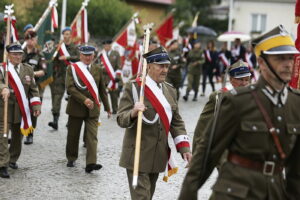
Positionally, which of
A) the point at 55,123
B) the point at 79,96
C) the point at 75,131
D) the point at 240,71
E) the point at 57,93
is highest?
the point at 240,71

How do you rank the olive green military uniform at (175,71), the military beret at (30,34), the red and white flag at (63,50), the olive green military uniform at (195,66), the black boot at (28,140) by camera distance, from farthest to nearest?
the olive green military uniform at (195,66) < the olive green military uniform at (175,71) < the red and white flag at (63,50) < the military beret at (30,34) < the black boot at (28,140)

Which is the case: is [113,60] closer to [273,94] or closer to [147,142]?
[147,142]

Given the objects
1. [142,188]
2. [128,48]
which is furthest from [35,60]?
[128,48]

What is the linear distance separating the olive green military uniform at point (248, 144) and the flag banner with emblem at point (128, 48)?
1294cm

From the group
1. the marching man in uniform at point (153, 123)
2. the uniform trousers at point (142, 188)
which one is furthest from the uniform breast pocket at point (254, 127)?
the marching man in uniform at point (153, 123)

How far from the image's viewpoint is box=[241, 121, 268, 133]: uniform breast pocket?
4207mm

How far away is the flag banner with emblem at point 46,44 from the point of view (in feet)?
44.3

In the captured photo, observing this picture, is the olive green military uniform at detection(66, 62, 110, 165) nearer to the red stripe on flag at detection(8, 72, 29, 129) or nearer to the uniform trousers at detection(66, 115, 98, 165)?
the uniform trousers at detection(66, 115, 98, 165)

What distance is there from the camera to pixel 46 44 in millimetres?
13977

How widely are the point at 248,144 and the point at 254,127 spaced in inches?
4.5

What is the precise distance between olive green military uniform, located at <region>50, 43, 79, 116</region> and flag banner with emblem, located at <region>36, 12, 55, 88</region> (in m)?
0.23

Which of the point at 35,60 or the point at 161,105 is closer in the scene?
the point at 161,105

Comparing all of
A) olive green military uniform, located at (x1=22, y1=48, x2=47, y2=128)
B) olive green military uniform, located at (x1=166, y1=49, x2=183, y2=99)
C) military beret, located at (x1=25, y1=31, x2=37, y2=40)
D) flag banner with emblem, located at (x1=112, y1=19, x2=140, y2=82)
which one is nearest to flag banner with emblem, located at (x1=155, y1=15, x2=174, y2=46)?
flag banner with emblem, located at (x1=112, y1=19, x2=140, y2=82)

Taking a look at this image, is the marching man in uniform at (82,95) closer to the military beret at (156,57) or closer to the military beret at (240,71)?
the military beret at (240,71)
